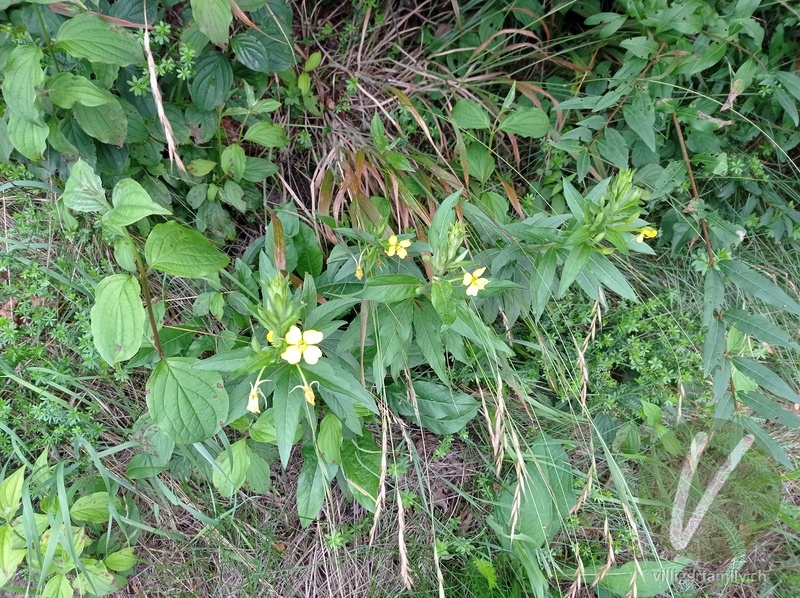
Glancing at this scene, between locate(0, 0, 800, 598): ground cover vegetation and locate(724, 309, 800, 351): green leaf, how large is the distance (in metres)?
0.01

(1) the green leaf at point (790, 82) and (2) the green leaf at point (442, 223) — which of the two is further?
(1) the green leaf at point (790, 82)

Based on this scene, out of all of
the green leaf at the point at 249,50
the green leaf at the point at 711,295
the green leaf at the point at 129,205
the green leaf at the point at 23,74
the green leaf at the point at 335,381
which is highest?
the green leaf at the point at 23,74

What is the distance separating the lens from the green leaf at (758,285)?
2.02 m

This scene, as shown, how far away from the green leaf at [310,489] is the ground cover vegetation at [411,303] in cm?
1

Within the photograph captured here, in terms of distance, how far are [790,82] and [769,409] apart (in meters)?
1.37

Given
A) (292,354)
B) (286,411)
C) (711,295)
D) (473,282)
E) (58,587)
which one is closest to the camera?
(292,354)

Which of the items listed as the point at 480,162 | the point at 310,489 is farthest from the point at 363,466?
the point at 480,162

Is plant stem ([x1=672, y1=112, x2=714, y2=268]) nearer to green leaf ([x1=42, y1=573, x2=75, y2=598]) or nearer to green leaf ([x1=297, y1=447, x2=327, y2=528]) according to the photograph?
green leaf ([x1=297, y1=447, x2=327, y2=528])

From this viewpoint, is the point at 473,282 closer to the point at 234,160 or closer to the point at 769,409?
the point at 234,160

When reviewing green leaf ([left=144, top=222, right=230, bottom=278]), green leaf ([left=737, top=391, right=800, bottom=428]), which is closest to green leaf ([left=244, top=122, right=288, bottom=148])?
green leaf ([left=144, top=222, right=230, bottom=278])

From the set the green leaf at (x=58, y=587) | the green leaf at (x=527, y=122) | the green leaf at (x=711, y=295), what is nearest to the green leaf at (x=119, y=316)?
the green leaf at (x=58, y=587)

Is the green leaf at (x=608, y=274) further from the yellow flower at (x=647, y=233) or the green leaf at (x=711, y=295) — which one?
the green leaf at (x=711, y=295)

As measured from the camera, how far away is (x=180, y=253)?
1.61 metres

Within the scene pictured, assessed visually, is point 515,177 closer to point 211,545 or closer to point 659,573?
point 659,573
